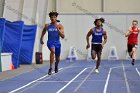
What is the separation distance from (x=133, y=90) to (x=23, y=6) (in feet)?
45.6

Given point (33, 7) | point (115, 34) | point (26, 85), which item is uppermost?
point (33, 7)

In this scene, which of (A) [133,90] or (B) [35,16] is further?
(B) [35,16]

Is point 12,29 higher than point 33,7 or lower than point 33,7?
lower

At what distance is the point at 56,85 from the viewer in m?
9.83

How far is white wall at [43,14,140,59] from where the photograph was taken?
23.3 metres

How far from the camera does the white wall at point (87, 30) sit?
23.3 meters

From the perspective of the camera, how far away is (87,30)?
2355 centimetres

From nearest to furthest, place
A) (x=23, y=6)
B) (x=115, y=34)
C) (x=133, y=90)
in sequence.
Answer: (x=133, y=90)
(x=23, y=6)
(x=115, y=34)

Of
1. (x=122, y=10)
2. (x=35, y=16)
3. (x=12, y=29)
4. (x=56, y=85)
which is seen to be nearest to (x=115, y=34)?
(x=122, y=10)

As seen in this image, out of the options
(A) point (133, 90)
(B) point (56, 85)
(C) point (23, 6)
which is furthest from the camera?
(C) point (23, 6)

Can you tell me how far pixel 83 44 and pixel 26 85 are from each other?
13.9 meters

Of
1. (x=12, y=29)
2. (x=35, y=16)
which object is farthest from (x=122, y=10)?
(x=12, y=29)

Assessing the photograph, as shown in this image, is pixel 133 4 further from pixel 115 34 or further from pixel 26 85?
pixel 26 85

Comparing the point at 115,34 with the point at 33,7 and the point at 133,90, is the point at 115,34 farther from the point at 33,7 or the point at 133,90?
the point at 133,90
